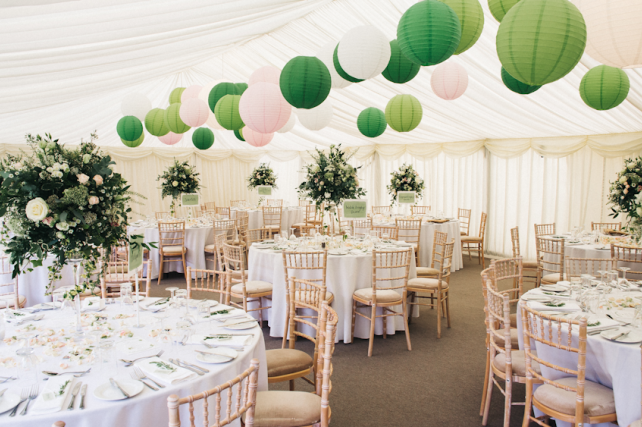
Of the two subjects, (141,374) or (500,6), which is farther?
(500,6)

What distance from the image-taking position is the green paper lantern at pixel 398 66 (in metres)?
4.30

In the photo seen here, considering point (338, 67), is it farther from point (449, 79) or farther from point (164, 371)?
point (164, 371)

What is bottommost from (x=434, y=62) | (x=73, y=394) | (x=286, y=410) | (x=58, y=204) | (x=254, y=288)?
(x=286, y=410)

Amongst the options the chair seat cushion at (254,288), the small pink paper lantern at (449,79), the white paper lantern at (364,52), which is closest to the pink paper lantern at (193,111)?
the chair seat cushion at (254,288)

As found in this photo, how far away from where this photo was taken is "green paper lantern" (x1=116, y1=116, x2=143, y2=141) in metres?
7.48

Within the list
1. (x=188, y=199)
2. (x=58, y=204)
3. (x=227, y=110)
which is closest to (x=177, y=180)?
(x=188, y=199)

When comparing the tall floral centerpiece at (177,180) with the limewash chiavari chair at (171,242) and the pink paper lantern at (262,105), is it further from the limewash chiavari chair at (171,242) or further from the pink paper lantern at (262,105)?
the pink paper lantern at (262,105)

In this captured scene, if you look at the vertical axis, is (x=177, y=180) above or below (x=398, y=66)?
below

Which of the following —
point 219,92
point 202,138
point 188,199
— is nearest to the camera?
point 219,92

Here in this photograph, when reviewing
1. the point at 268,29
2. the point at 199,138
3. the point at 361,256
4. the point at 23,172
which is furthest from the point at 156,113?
the point at 23,172

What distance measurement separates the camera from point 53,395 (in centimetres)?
201

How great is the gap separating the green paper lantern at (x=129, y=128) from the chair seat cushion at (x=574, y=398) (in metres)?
7.12

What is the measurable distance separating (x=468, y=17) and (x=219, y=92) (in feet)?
13.1

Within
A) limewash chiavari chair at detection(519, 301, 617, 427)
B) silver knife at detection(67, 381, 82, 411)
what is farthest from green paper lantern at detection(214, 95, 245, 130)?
limewash chiavari chair at detection(519, 301, 617, 427)
